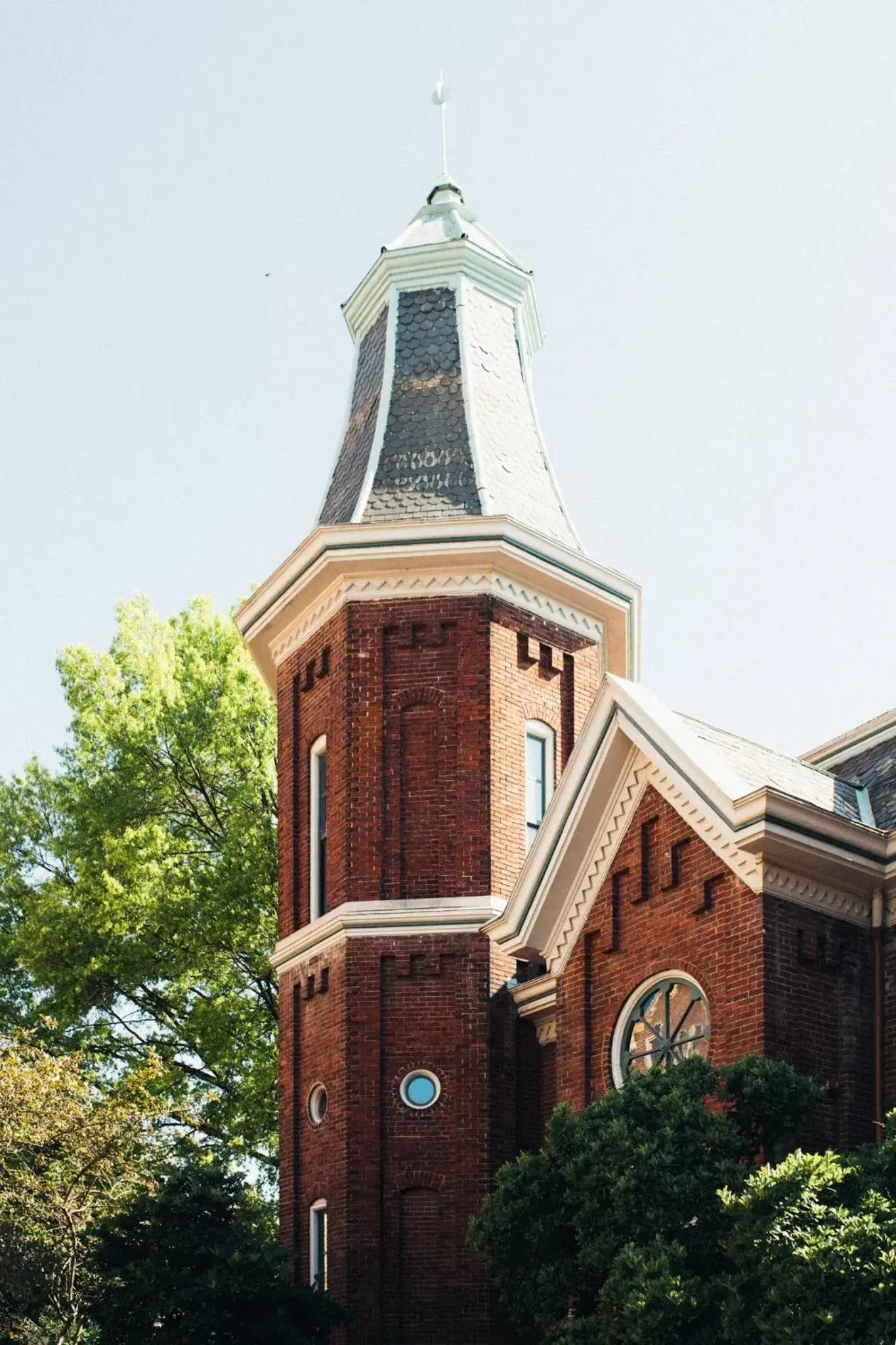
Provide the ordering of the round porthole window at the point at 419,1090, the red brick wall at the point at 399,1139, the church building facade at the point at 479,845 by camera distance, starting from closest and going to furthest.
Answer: the church building facade at the point at 479,845 < the red brick wall at the point at 399,1139 < the round porthole window at the point at 419,1090

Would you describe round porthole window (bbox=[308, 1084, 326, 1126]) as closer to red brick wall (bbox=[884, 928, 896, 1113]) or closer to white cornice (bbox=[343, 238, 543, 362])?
red brick wall (bbox=[884, 928, 896, 1113])

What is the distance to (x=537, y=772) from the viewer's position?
2397cm

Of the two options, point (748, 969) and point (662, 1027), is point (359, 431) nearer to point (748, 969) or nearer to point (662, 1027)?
point (662, 1027)

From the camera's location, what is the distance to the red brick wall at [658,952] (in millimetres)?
17453

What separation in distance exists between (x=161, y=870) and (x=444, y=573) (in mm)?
11203

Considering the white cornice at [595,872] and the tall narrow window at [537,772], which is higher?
the tall narrow window at [537,772]

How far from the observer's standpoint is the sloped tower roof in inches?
987

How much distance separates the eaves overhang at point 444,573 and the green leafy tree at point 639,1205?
352 inches

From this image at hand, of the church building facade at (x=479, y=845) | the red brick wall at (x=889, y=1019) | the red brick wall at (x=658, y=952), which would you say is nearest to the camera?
the red brick wall at (x=889, y=1019)

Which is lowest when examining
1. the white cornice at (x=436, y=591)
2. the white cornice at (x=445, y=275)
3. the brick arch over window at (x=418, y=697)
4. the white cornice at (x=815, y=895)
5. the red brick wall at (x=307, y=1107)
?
the red brick wall at (x=307, y=1107)

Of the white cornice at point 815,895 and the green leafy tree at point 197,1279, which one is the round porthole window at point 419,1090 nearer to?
the green leafy tree at point 197,1279

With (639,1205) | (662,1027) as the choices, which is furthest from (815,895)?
(639,1205)

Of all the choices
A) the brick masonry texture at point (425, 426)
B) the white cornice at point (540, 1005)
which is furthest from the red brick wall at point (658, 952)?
the brick masonry texture at point (425, 426)

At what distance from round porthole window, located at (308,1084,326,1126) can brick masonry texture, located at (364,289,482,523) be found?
734 centimetres
